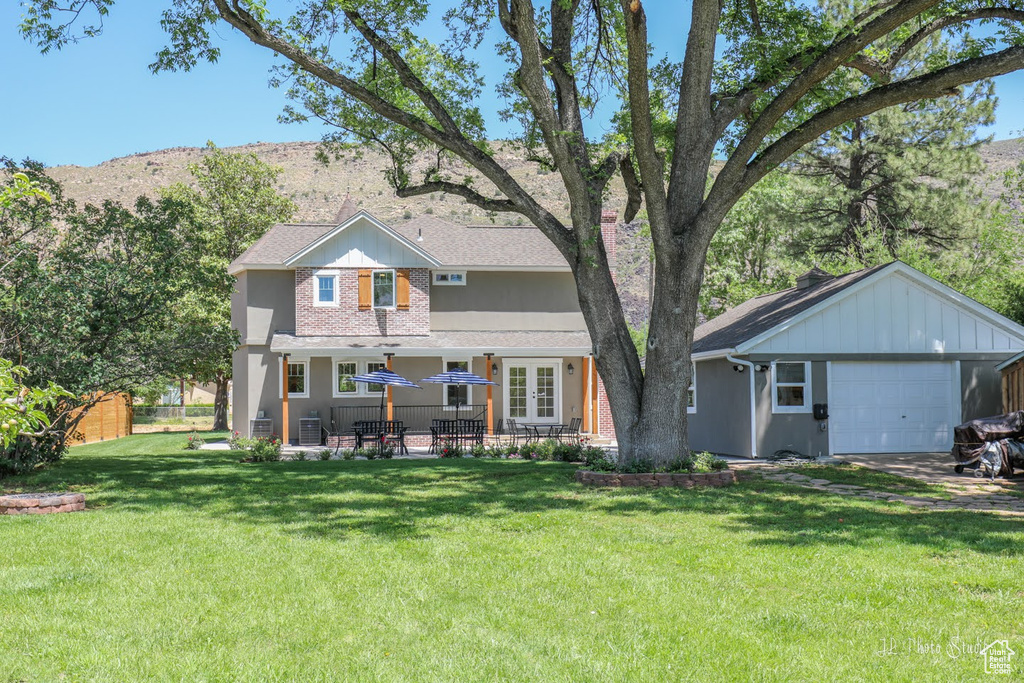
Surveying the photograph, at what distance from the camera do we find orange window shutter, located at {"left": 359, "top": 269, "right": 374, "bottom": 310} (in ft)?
85.0

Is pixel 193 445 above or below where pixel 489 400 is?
below

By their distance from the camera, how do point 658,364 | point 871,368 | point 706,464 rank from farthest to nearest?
point 871,368
point 706,464
point 658,364

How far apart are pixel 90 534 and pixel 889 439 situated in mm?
16283

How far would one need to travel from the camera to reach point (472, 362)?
27.2 m

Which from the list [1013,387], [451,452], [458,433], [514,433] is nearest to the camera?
[1013,387]

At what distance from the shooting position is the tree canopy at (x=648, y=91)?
40.0 ft

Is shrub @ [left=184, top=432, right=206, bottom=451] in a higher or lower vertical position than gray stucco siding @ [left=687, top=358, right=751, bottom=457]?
lower

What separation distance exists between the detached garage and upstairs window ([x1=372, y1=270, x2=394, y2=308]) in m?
11.0

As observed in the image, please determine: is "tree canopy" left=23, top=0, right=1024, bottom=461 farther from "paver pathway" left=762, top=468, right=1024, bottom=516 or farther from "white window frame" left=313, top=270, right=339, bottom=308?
"white window frame" left=313, top=270, right=339, bottom=308

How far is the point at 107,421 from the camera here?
92.9 feet

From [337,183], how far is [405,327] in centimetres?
5500

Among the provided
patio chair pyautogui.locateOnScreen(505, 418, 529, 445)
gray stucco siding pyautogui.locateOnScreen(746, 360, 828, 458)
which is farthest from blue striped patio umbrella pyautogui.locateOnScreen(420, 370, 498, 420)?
gray stucco siding pyautogui.locateOnScreen(746, 360, 828, 458)

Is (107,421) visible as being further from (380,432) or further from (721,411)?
(721,411)

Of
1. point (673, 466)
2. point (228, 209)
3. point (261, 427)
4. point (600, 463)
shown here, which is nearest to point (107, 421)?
point (261, 427)
